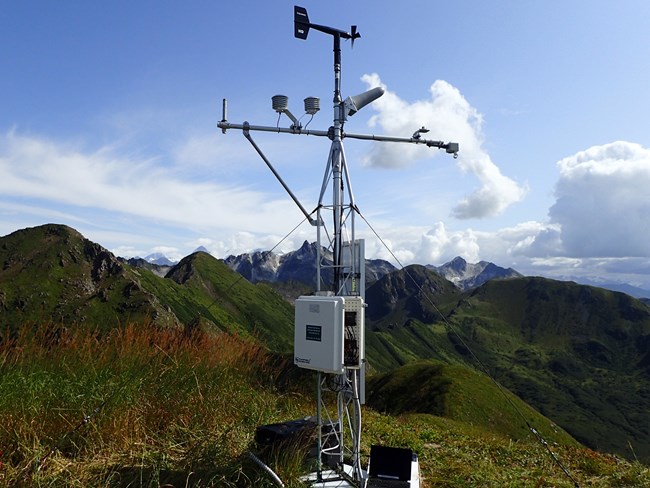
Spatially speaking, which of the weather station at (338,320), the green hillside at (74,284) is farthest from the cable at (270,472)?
the green hillside at (74,284)

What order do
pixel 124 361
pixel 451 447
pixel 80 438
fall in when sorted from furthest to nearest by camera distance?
pixel 451 447, pixel 124 361, pixel 80 438

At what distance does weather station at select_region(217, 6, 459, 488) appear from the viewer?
7.21 meters

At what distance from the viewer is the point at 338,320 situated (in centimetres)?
730

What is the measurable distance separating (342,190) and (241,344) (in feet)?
12.7

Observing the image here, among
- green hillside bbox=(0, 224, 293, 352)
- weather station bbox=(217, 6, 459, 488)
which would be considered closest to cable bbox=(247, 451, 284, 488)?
weather station bbox=(217, 6, 459, 488)

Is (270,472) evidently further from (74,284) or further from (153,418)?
(74,284)

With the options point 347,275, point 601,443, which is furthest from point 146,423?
point 601,443

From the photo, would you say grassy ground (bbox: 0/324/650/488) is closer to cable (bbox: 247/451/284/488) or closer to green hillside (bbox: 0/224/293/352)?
cable (bbox: 247/451/284/488)

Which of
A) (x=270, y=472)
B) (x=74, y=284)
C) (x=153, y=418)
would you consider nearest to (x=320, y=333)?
(x=270, y=472)

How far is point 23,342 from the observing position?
7492 millimetres

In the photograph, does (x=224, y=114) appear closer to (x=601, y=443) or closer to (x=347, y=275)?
(x=347, y=275)

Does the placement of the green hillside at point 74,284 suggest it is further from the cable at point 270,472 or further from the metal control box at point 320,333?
the cable at point 270,472

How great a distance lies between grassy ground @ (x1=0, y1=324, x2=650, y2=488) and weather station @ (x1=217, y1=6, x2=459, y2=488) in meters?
0.84

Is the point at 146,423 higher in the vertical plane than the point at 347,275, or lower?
lower
